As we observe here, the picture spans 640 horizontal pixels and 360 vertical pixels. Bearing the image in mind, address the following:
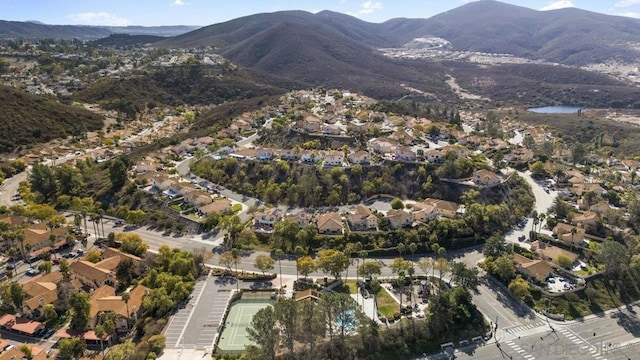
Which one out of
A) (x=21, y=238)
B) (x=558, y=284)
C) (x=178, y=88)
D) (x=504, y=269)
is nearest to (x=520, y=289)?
(x=504, y=269)

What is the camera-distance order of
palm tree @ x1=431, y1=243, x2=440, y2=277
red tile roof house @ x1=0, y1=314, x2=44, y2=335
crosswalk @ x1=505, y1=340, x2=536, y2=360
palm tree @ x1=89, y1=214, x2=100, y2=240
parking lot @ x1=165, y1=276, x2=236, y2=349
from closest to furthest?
crosswalk @ x1=505, y1=340, x2=536, y2=360, parking lot @ x1=165, y1=276, x2=236, y2=349, red tile roof house @ x1=0, y1=314, x2=44, y2=335, palm tree @ x1=431, y1=243, x2=440, y2=277, palm tree @ x1=89, y1=214, x2=100, y2=240

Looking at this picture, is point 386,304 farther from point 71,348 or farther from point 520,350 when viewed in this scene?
point 71,348

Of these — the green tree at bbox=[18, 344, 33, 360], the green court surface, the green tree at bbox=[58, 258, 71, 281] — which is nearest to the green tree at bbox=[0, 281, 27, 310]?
the green tree at bbox=[58, 258, 71, 281]

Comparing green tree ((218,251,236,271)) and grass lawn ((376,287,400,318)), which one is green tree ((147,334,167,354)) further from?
grass lawn ((376,287,400,318))

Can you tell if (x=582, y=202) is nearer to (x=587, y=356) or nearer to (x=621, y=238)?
(x=621, y=238)

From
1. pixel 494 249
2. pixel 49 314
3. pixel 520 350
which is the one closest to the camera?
pixel 520 350

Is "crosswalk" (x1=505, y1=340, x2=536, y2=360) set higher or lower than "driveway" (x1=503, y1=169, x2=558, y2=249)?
lower
